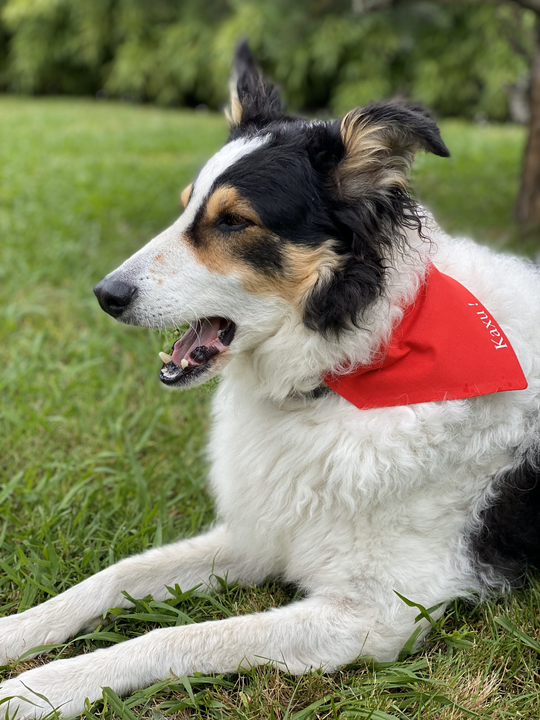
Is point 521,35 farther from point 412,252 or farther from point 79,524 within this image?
point 79,524

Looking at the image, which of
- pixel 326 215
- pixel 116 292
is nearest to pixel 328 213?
pixel 326 215

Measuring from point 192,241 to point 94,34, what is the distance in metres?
19.0

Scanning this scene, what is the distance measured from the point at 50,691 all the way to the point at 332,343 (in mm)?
1314

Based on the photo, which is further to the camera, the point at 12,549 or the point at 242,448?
the point at 12,549

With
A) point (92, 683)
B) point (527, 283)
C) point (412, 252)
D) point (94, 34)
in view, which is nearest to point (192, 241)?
point (412, 252)

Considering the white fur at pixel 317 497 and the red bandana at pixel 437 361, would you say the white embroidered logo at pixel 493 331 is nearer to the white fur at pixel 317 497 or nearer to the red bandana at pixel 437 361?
the red bandana at pixel 437 361

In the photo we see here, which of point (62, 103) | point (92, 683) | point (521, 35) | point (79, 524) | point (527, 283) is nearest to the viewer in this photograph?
point (92, 683)

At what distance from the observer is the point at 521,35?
6902 mm

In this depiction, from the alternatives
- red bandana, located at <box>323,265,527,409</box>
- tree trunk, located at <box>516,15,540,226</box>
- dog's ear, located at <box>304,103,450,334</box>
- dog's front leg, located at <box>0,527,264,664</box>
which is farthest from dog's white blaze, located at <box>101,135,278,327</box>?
tree trunk, located at <box>516,15,540,226</box>

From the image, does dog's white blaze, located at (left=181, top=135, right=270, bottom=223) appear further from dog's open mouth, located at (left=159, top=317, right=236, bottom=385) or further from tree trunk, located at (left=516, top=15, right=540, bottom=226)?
tree trunk, located at (left=516, top=15, right=540, bottom=226)

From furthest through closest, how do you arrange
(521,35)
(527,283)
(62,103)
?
(62,103) → (521,35) → (527,283)

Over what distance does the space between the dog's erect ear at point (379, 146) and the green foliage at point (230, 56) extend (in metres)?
10.3

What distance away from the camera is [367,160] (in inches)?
80.9

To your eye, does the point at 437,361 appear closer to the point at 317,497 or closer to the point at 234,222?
the point at 317,497
